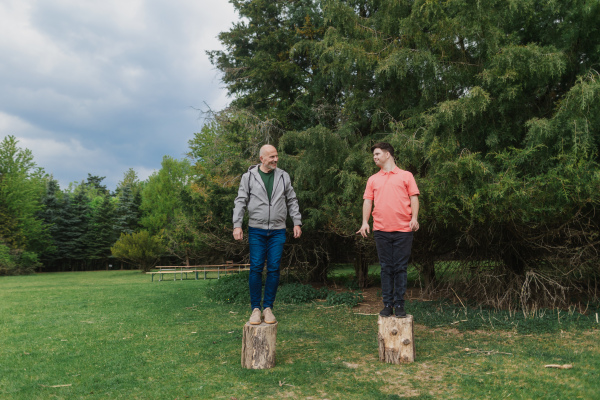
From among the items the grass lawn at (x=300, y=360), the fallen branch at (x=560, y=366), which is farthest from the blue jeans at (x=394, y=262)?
the fallen branch at (x=560, y=366)

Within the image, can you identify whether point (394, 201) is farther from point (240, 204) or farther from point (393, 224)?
point (240, 204)

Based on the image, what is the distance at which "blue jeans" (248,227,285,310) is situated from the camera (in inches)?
187

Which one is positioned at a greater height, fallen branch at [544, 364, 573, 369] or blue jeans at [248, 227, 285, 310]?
blue jeans at [248, 227, 285, 310]

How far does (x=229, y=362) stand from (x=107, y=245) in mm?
41218

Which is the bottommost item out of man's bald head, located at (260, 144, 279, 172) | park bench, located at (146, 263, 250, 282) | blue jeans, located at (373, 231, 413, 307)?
park bench, located at (146, 263, 250, 282)

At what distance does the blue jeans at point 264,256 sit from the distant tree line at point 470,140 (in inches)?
107

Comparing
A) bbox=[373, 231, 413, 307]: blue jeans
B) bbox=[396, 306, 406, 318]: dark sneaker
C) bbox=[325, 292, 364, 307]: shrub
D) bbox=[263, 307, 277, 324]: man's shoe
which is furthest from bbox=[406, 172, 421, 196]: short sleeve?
bbox=[325, 292, 364, 307]: shrub

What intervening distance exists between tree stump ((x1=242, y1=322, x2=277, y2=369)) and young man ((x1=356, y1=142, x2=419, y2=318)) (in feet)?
4.30

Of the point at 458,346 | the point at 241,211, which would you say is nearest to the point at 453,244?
the point at 458,346

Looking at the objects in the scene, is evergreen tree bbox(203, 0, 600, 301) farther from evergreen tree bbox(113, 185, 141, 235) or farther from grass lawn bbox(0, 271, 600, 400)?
evergreen tree bbox(113, 185, 141, 235)

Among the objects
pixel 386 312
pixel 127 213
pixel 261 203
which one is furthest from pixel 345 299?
pixel 127 213

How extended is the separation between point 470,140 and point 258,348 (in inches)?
202

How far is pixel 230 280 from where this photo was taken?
11547mm

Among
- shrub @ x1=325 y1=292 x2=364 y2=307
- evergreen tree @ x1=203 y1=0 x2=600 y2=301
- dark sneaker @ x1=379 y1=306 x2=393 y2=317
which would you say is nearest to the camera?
dark sneaker @ x1=379 y1=306 x2=393 y2=317
